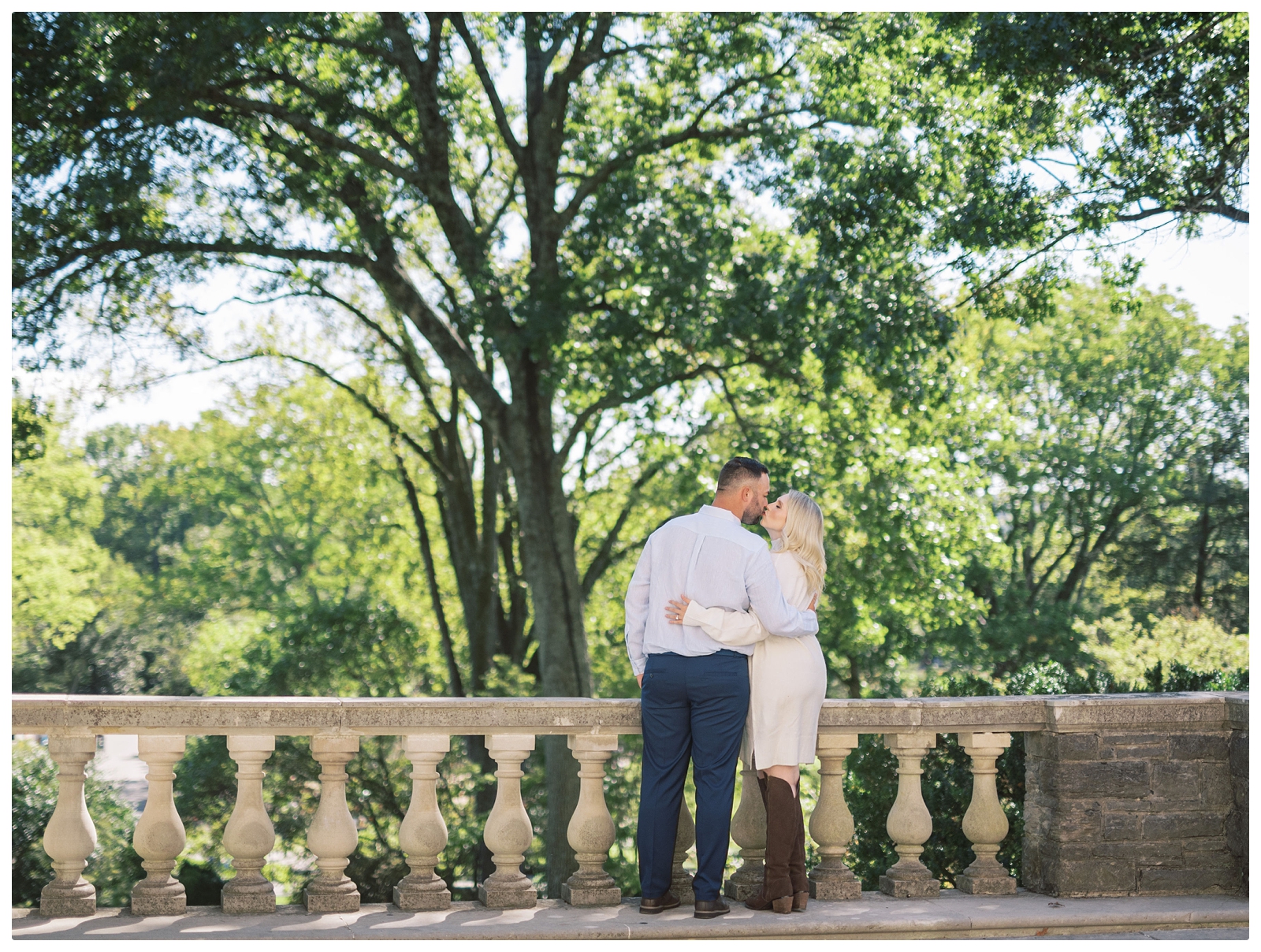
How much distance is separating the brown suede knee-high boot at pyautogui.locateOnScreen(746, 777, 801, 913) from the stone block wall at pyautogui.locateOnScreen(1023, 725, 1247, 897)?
124 centimetres

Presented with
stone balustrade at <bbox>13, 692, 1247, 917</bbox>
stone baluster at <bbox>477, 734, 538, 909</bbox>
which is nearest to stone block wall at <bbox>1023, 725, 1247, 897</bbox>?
stone balustrade at <bbox>13, 692, 1247, 917</bbox>

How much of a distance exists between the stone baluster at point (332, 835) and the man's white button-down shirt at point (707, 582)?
1315 mm

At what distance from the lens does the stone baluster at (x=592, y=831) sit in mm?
4602

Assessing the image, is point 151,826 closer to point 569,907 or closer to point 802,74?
point 569,907

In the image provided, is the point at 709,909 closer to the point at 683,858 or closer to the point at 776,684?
the point at 683,858

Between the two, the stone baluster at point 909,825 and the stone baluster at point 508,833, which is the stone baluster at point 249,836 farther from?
the stone baluster at point 909,825

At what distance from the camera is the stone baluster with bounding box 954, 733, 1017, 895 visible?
4770 mm

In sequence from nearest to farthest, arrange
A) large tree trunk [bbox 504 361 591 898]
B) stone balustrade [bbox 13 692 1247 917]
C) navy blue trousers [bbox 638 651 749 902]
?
navy blue trousers [bbox 638 651 749 902]
stone balustrade [bbox 13 692 1247 917]
large tree trunk [bbox 504 361 591 898]

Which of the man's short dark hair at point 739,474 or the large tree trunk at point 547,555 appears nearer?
the man's short dark hair at point 739,474

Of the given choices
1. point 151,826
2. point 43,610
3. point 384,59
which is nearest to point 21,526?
point 43,610

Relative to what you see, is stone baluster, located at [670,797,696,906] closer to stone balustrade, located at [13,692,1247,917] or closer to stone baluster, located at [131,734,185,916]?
stone balustrade, located at [13,692,1247,917]

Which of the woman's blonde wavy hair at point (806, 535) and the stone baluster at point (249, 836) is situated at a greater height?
the woman's blonde wavy hair at point (806, 535)

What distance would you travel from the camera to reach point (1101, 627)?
24656 mm

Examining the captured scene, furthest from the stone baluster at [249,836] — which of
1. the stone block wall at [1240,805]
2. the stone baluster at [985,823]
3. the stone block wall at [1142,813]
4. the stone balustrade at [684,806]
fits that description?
the stone block wall at [1240,805]
